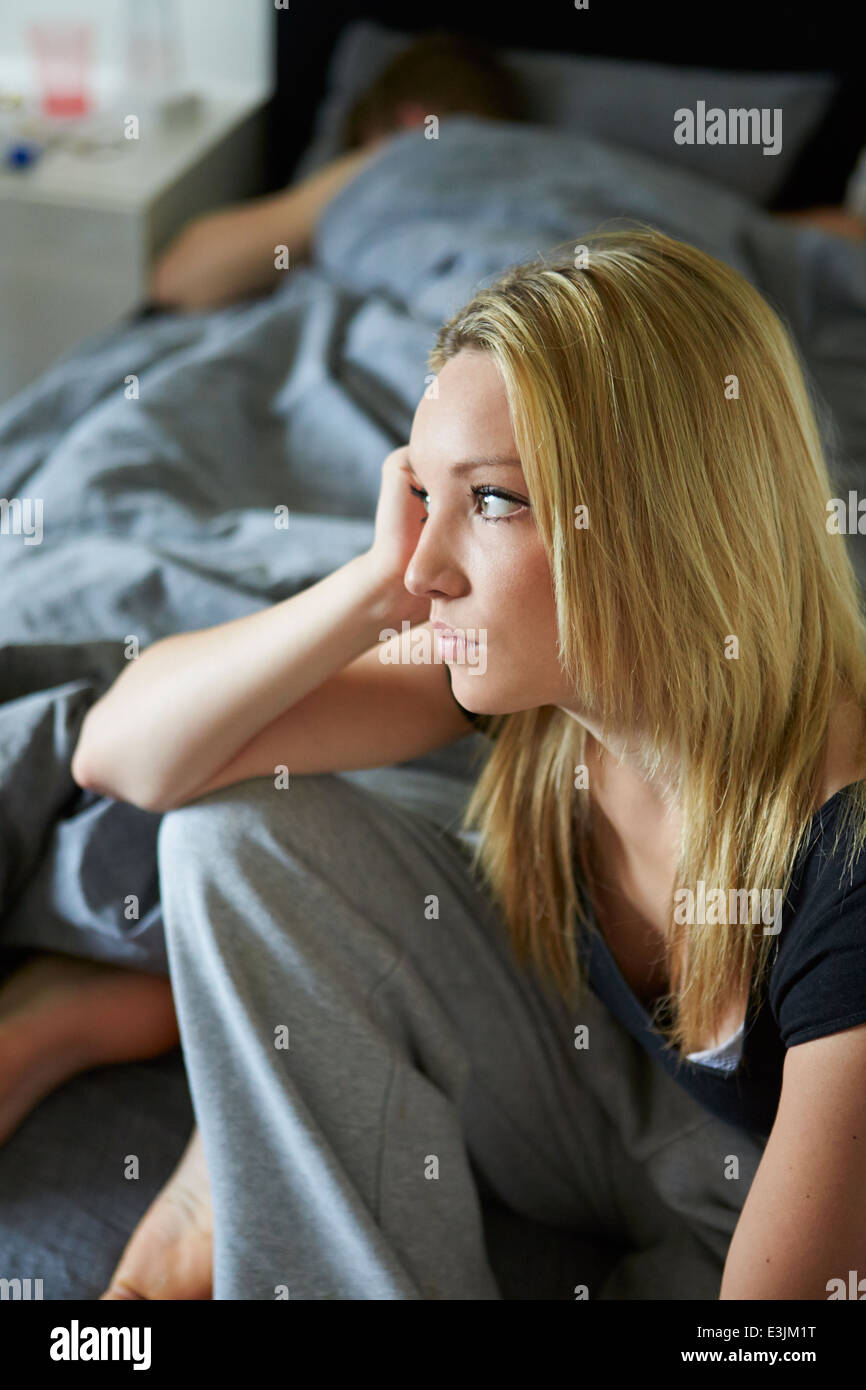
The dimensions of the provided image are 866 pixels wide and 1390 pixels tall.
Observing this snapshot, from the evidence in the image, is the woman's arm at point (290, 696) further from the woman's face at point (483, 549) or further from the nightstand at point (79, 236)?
the nightstand at point (79, 236)

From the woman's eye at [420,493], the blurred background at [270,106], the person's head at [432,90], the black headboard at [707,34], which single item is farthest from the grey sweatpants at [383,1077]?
the black headboard at [707,34]

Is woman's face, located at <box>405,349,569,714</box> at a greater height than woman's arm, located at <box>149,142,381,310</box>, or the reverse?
woman's arm, located at <box>149,142,381,310</box>

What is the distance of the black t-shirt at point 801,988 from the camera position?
711 mm

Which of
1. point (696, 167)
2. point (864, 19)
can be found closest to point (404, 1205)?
point (696, 167)

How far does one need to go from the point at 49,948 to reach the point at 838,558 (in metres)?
0.69

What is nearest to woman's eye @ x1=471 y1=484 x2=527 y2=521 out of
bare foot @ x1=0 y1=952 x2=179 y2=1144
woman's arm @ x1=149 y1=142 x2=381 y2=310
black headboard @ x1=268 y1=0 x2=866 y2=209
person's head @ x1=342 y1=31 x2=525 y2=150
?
bare foot @ x1=0 y1=952 x2=179 y2=1144

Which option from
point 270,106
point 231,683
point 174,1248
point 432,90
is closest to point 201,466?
point 231,683

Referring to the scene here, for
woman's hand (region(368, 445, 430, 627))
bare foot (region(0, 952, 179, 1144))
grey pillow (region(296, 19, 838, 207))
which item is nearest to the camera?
woman's hand (region(368, 445, 430, 627))

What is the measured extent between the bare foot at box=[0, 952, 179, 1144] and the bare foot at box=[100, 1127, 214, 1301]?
0.43 ft

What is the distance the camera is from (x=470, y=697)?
78cm

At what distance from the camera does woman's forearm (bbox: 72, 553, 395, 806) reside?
2.86 feet

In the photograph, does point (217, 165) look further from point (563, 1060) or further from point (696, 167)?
point (563, 1060)

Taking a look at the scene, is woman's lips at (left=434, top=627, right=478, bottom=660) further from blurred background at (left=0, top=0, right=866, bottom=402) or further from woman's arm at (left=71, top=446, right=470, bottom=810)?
blurred background at (left=0, top=0, right=866, bottom=402)

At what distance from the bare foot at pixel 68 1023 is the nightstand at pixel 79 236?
1.31 meters
